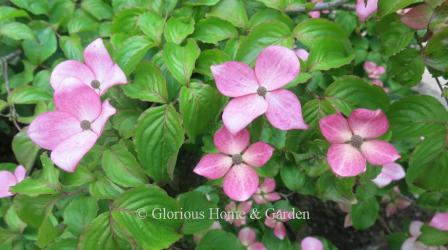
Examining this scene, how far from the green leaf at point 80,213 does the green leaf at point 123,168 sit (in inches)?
2.3

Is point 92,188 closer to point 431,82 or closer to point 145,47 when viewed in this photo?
point 145,47

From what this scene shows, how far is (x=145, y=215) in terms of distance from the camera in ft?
1.99

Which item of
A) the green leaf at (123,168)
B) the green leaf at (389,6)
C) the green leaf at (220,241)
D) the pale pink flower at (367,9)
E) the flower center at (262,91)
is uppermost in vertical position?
the green leaf at (389,6)

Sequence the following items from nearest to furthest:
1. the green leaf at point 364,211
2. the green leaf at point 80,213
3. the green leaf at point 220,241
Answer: the green leaf at point 80,213 → the green leaf at point 220,241 → the green leaf at point 364,211

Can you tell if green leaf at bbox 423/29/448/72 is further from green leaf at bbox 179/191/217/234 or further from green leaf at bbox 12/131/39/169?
green leaf at bbox 12/131/39/169

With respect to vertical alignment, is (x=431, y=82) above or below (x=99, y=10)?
below

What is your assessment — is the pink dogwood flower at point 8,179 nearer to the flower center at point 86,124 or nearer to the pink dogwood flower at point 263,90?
the flower center at point 86,124

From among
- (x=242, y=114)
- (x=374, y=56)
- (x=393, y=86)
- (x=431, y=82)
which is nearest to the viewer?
(x=242, y=114)

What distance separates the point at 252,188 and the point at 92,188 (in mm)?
255

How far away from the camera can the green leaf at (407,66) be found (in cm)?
64

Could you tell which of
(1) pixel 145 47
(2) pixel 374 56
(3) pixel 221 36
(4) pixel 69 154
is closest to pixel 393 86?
(2) pixel 374 56

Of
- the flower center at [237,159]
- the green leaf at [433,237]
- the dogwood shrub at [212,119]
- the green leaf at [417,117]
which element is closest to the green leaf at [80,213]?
the dogwood shrub at [212,119]

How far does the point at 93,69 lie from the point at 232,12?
0.88 feet

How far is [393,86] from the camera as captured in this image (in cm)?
147
